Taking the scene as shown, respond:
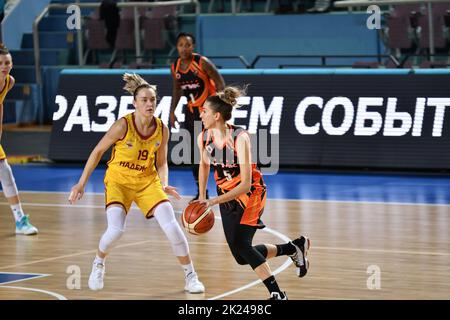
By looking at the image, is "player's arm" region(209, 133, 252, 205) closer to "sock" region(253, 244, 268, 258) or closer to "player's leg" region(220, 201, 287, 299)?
"player's leg" region(220, 201, 287, 299)

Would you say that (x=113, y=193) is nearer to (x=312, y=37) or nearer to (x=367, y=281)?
(x=367, y=281)

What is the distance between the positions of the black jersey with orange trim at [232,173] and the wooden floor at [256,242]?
837mm

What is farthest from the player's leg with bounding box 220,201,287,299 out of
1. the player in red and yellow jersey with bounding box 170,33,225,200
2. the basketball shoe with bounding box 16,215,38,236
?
the player in red and yellow jersey with bounding box 170,33,225,200

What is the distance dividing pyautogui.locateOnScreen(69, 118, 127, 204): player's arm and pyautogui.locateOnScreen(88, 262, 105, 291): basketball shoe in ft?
2.19

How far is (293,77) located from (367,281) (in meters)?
8.43

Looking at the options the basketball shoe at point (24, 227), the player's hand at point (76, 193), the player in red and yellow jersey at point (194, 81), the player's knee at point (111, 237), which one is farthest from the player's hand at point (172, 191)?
the player in red and yellow jersey at point (194, 81)

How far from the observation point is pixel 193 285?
9898 millimetres

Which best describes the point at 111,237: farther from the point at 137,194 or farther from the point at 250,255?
the point at 250,255

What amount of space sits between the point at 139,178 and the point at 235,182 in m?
1.11

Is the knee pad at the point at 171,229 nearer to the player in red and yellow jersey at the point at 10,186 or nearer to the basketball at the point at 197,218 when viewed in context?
the basketball at the point at 197,218

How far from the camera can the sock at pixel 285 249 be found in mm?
9875

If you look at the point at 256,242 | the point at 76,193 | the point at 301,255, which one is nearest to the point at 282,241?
the point at 256,242
